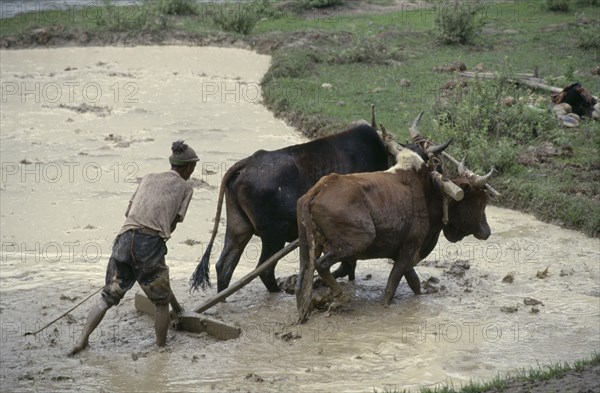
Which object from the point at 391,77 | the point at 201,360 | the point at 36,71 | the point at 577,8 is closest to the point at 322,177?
the point at 201,360

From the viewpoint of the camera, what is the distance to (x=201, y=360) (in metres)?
7.98

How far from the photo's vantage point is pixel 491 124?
13742mm

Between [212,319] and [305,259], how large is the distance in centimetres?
97

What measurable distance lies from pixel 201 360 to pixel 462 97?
8.23m

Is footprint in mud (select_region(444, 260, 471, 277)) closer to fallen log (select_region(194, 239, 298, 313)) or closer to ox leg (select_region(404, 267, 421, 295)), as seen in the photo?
ox leg (select_region(404, 267, 421, 295))

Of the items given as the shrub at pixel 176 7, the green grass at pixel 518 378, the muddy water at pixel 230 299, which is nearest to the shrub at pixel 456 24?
the muddy water at pixel 230 299

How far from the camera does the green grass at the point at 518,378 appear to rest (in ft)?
22.8

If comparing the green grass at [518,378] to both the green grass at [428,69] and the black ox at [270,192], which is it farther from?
the green grass at [428,69]

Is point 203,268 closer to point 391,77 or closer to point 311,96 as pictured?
point 311,96

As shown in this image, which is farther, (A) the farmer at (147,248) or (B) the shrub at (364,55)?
(B) the shrub at (364,55)

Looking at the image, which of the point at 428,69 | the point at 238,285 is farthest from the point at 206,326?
the point at 428,69

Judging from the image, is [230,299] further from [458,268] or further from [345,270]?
[458,268]

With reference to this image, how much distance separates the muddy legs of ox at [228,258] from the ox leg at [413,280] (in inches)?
62.4

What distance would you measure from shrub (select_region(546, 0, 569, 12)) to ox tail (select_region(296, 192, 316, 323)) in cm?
1692
